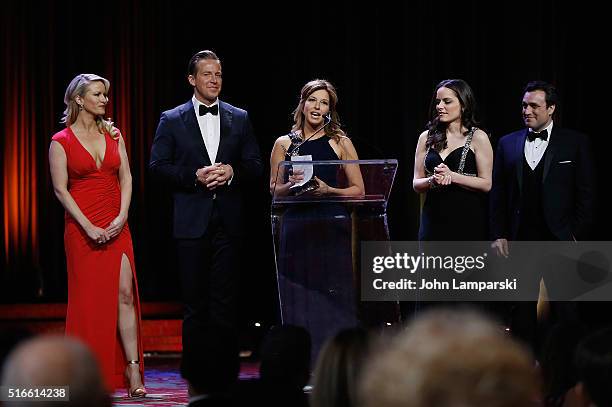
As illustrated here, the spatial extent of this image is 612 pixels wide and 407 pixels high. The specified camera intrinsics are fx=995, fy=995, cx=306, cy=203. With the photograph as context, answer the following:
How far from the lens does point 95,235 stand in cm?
483

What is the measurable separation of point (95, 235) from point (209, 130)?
827 mm

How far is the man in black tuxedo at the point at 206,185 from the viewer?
199 inches

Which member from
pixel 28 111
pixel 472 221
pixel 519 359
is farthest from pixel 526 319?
pixel 28 111

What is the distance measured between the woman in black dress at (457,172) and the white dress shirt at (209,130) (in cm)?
106

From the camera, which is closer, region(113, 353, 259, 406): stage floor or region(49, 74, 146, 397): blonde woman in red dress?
region(113, 353, 259, 406): stage floor

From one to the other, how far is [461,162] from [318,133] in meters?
0.75

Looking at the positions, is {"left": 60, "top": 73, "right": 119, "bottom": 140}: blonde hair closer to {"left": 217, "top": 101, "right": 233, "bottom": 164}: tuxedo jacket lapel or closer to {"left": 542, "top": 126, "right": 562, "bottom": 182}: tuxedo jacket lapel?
{"left": 217, "top": 101, "right": 233, "bottom": 164}: tuxedo jacket lapel

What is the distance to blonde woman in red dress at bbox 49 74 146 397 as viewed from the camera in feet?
16.0

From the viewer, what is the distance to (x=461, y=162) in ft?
16.8

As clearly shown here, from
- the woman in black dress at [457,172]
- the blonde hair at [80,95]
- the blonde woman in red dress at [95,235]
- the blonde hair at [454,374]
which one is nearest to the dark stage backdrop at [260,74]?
the woman in black dress at [457,172]

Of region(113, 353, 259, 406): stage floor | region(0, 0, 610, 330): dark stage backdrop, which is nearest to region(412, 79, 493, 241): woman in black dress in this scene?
region(113, 353, 259, 406): stage floor

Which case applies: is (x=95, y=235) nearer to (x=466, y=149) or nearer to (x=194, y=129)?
(x=194, y=129)

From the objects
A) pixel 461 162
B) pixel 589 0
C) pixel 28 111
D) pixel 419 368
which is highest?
pixel 589 0

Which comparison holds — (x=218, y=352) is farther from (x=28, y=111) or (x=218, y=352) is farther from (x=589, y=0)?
(x=28, y=111)
